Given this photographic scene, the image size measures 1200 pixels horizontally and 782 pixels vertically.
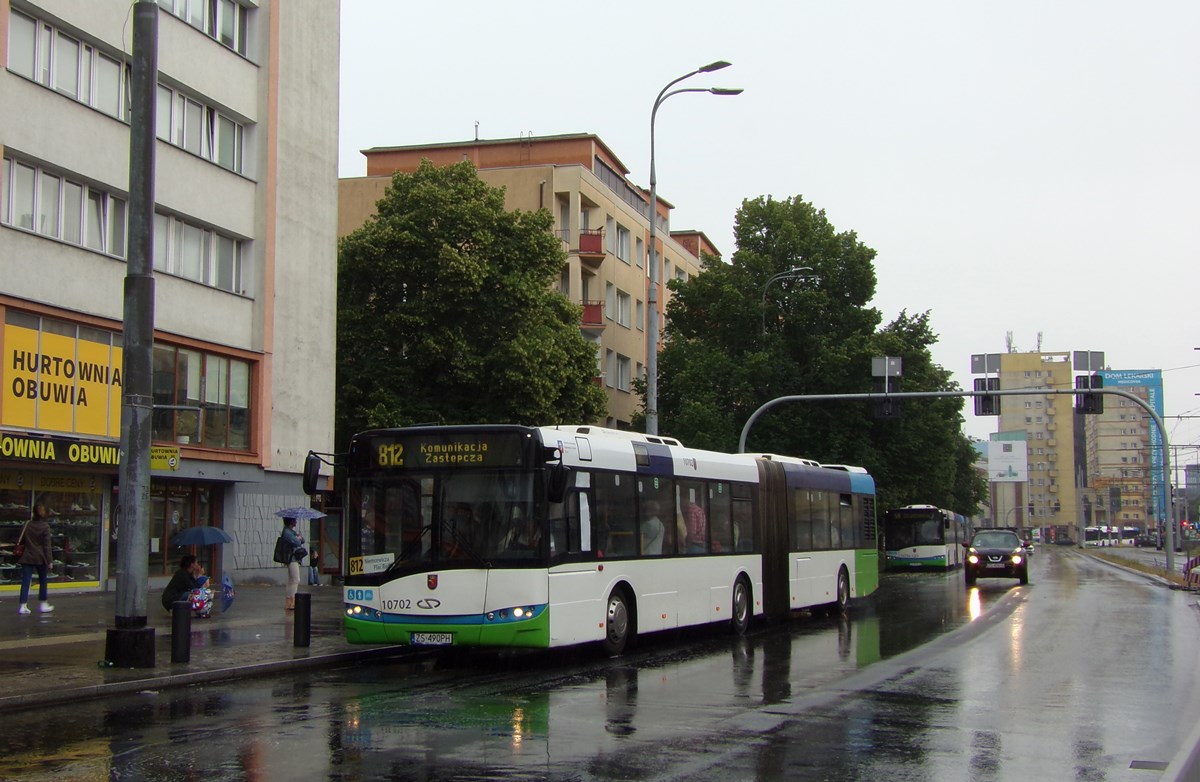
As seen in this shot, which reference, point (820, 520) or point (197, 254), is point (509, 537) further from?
point (197, 254)

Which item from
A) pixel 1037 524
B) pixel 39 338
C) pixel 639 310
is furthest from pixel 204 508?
pixel 1037 524

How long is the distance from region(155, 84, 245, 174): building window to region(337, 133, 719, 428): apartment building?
18.6 m

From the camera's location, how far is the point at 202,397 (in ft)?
96.6

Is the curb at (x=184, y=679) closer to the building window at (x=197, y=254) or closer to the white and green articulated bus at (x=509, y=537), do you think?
the white and green articulated bus at (x=509, y=537)

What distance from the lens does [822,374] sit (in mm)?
47594

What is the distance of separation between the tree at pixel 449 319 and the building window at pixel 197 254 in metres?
6.77

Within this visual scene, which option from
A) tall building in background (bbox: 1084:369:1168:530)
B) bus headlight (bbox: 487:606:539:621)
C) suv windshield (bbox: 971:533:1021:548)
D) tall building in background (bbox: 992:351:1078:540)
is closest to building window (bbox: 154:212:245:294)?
bus headlight (bbox: 487:606:539:621)

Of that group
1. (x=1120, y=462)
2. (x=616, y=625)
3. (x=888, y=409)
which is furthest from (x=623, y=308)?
(x=1120, y=462)

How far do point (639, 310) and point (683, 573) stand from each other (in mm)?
45371

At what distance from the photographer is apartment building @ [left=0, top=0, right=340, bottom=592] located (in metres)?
24.4

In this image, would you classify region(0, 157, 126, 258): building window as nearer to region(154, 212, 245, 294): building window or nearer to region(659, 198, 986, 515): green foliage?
region(154, 212, 245, 294): building window

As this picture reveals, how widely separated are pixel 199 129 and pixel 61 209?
18.0 ft

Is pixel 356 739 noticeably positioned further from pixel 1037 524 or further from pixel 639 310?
pixel 1037 524

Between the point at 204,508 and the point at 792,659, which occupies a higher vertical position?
the point at 204,508
